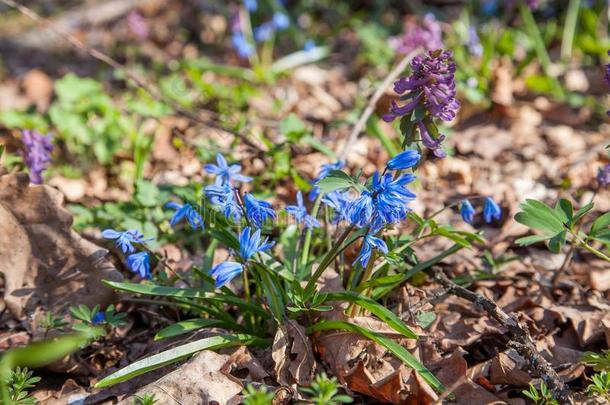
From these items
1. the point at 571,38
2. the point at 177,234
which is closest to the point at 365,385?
the point at 177,234

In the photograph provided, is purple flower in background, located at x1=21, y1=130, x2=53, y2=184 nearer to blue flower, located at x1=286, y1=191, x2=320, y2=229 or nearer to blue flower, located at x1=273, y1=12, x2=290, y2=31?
blue flower, located at x1=286, y1=191, x2=320, y2=229

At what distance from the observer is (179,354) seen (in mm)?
2143

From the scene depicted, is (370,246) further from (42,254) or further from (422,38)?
(422,38)

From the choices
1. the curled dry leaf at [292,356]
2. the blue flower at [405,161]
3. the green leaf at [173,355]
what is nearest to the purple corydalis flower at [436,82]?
the blue flower at [405,161]

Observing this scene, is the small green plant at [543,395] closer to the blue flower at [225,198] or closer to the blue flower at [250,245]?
the blue flower at [250,245]


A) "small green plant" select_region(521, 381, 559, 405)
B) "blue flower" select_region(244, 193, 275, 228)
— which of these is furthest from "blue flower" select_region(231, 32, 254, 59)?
"small green plant" select_region(521, 381, 559, 405)

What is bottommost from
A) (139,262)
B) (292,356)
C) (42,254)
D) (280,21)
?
(292,356)

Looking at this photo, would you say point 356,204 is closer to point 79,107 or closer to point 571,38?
point 79,107

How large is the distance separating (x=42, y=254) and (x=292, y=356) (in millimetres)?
1281

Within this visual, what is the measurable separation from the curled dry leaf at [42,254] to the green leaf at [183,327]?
0.51 meters

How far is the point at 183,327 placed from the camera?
2289mm

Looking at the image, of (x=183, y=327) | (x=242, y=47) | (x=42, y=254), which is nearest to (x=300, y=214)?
Answer: (x=183, y=327)

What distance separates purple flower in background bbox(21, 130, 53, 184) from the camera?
3.10 m

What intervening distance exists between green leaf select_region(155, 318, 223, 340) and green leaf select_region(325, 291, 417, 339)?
489 millimetres
